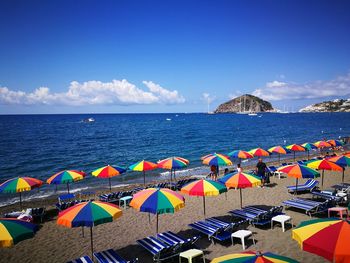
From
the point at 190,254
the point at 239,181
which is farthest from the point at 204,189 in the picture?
the point at 190,254

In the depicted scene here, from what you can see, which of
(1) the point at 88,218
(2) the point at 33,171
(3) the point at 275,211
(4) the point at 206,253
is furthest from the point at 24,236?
(2) the point at 33,171

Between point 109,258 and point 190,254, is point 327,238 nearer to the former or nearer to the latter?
point 190,254

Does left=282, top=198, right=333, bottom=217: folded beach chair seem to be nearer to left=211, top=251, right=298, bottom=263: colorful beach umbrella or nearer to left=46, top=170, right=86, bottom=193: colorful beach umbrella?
left=211, top=251, right=298, bottom=263: colorful beach umbrella

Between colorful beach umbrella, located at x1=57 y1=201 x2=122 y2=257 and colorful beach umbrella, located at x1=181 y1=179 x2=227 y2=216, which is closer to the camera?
colorful beach umbrella, located at x1=57 y1=201 x2=122 y2=257

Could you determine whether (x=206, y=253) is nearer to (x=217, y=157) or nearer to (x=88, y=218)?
(x=88, y=218)

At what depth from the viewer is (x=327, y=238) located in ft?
17.2

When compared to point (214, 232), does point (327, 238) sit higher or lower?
higher

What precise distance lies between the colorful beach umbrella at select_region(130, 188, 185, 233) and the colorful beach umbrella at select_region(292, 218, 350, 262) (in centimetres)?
380

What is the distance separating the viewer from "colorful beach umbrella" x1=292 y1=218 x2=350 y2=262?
4.82m

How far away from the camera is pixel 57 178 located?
46.0ft

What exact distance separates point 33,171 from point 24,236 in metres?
26.7

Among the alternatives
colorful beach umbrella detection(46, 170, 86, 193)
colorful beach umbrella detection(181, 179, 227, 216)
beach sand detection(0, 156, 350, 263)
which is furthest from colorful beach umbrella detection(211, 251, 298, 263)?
colorful beach umbrella detection(46, 170, 86, 193)

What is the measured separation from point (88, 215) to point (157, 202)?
2.16 m

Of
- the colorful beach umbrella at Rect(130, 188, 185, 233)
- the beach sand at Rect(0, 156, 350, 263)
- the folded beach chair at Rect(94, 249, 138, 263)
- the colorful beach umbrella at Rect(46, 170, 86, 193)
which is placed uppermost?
the colorful beach umbrella at Rect(130, 188, 185, 233)
